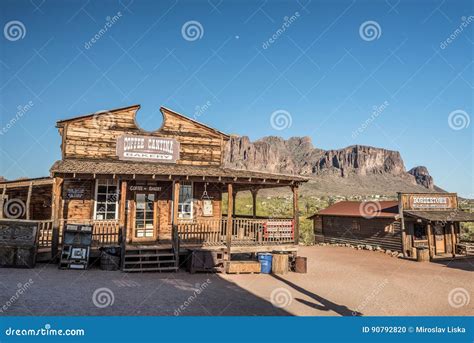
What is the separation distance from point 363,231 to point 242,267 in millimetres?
15100

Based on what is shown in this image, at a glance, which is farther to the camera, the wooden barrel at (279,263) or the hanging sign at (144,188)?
the hanging sign at (144,188)

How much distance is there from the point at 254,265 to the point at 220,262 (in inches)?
56.4

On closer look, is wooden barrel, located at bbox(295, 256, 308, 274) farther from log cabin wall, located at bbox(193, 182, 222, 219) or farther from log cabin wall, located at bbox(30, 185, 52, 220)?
log cabin wall, located at bbox(30, 185, 52, 220)

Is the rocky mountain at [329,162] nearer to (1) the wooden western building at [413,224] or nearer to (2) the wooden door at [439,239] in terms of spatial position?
(1) the wooden western building at [413,224]

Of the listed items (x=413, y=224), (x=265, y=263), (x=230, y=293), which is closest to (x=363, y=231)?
(x=413, y=224)

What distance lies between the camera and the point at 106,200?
14.6 metres

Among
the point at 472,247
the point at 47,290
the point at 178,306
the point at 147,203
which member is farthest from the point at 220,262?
the point at 472,247

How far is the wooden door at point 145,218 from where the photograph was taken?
14969mm

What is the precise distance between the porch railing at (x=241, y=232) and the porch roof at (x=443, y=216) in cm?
1109

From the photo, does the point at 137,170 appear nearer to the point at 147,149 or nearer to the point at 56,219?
the point at 147,149

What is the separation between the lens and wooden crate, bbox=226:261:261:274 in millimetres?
13492

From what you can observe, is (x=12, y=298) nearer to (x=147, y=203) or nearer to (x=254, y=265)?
(x=147, y=203)

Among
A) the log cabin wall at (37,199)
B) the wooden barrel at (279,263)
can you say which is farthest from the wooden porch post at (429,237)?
the log cabin wall at (37,199)

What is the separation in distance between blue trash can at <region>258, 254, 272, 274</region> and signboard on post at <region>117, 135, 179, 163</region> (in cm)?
625
